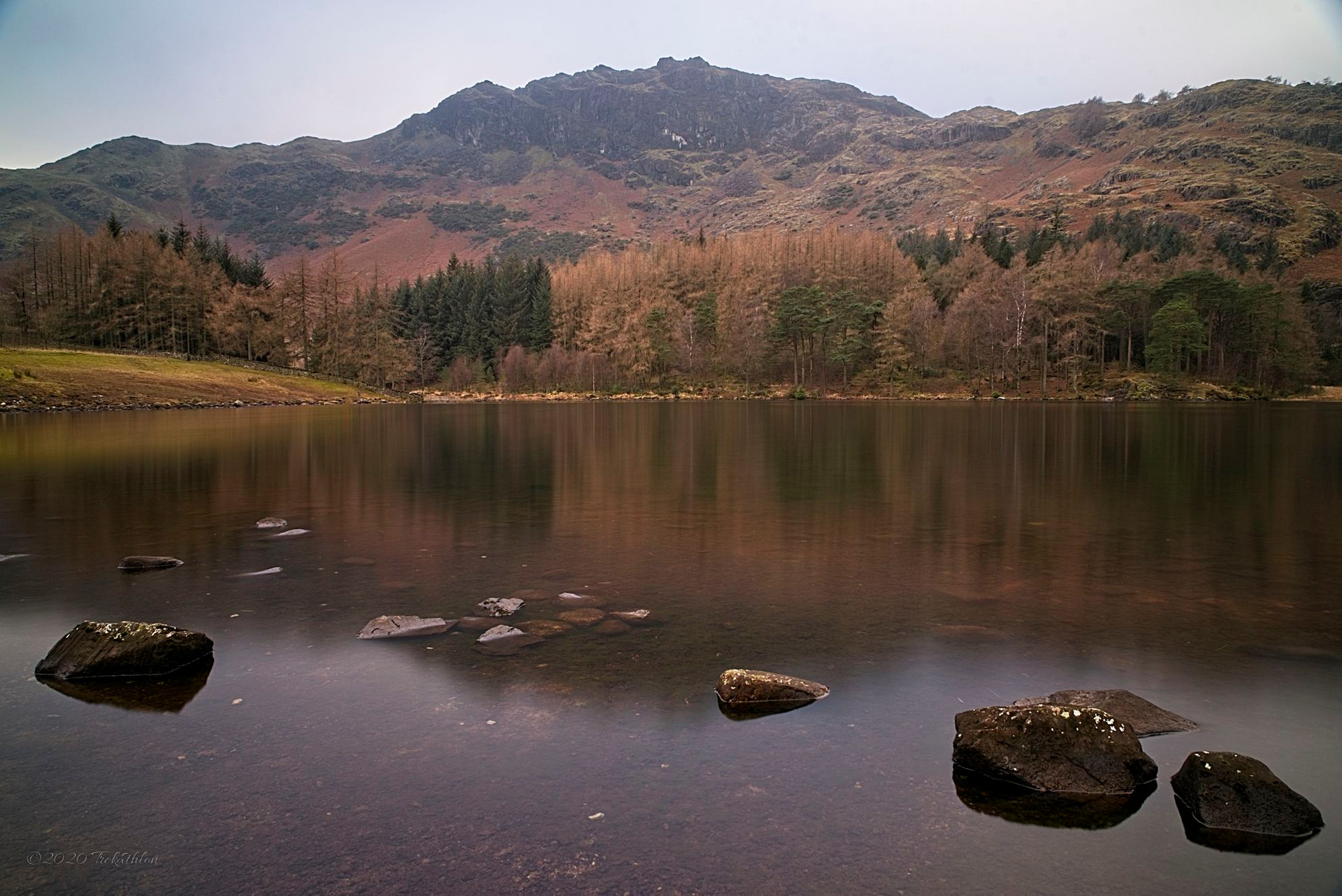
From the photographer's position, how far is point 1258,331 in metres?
88.5

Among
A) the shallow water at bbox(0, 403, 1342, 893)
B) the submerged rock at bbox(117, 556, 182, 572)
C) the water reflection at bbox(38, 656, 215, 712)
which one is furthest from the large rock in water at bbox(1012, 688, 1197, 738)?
the submerged rock at bbox(117, 556, 182, 572)

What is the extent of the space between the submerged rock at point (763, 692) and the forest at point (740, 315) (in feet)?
307

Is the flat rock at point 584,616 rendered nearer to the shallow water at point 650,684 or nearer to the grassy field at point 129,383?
the shallow water at point 650,684

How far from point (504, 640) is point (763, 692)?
3285 mm

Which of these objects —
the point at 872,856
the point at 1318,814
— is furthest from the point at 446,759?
the point at 1318,814

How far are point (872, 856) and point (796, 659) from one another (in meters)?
3.44

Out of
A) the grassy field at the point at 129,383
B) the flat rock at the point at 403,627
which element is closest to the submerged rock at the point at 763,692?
the flat rock at the point at 403,627

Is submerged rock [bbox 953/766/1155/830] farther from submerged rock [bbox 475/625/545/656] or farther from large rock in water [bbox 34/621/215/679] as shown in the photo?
large rock in water [bbox 34/621/215/679]

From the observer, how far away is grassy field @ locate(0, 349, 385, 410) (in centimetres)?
6034

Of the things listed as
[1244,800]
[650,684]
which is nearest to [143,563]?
[650,684]

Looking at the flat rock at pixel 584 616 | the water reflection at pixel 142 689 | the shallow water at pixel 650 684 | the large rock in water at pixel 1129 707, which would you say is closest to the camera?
the shallow water at pixel 650 684

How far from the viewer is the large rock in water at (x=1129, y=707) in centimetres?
662

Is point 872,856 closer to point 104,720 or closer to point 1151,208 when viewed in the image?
point 104,720

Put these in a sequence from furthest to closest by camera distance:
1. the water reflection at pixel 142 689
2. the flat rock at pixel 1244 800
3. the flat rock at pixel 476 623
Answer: the flat rock at pixel 476 623 < the water reflection at pixel 142 689 < the flat rock at pixel 1244 800
